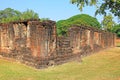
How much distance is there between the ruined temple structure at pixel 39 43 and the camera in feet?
37.9

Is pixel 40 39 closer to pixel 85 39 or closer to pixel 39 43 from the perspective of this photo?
pixel 39 43

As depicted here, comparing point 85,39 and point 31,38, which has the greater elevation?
point 31,38

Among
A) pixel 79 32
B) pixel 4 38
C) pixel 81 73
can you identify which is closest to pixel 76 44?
pixel 79 32

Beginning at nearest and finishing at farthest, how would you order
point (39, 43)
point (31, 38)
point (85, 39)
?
point (39, 43), point (31, 38), point (85, 39)

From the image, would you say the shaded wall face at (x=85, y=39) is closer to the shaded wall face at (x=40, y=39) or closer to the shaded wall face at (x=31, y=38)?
the shaded wall face at (x=31, y=38)

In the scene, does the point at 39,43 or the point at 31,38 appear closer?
the point at 39,43

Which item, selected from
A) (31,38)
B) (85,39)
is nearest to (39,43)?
(31,38)

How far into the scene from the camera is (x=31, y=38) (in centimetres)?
1176

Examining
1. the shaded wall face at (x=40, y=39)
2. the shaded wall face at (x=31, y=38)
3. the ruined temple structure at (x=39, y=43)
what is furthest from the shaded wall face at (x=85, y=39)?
the shaded wall face at (x=40, y=39)

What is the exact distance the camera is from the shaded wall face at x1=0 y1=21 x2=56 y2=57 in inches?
455

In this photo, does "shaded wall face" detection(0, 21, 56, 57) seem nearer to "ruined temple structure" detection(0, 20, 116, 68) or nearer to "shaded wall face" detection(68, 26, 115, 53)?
"ruined temple structure" detection(0, 20, 116, 68)

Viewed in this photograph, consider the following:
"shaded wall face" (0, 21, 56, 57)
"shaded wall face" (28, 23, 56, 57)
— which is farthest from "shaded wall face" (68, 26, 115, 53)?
"shaded wall face" (28, 23, 56, 57)

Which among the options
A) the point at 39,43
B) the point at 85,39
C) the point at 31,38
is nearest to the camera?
the point at 39,43

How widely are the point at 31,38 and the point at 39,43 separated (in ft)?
1.55
